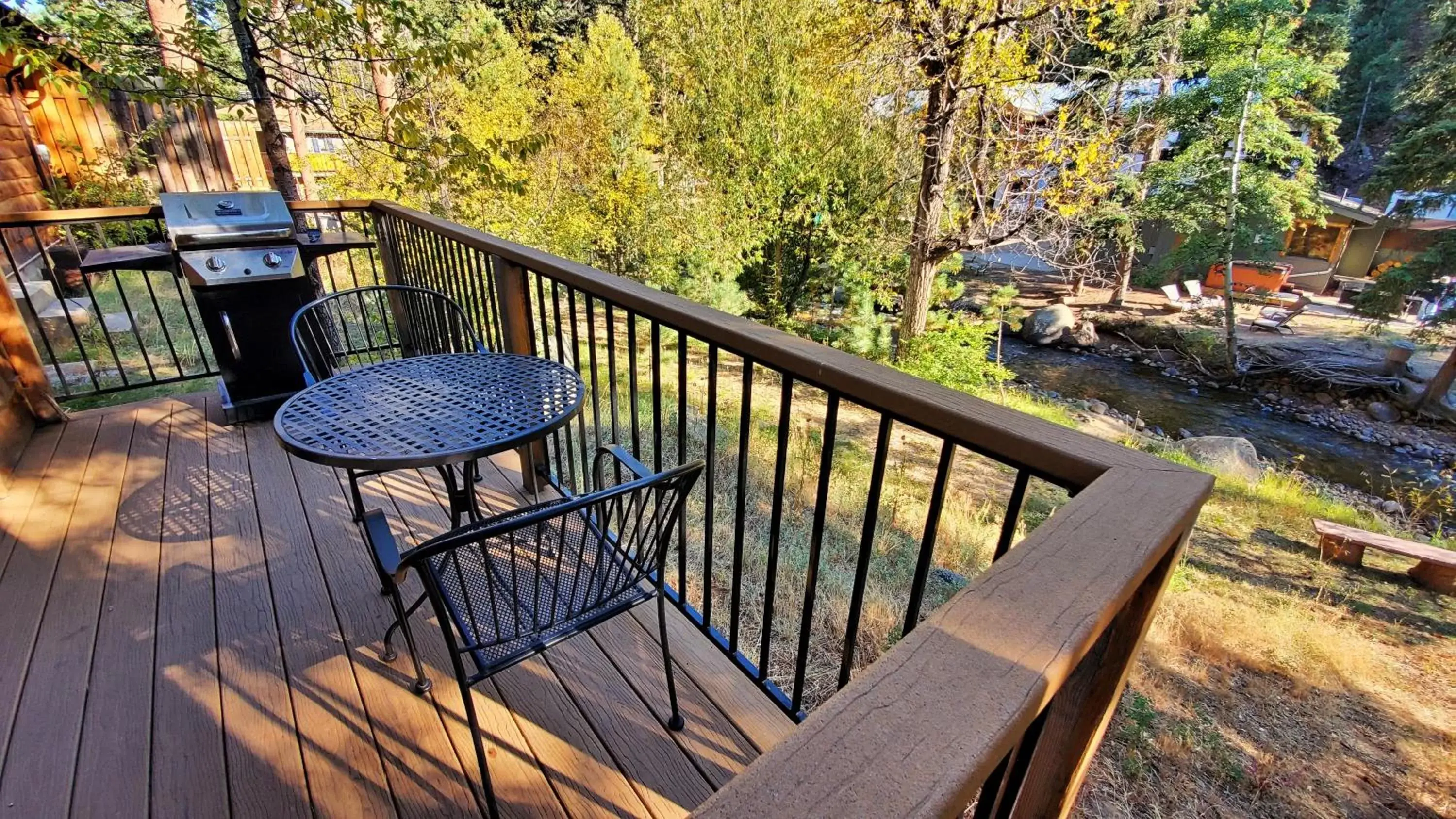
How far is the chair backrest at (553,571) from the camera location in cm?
113

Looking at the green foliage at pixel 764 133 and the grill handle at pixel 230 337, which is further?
the green foliage at pixel 764 133

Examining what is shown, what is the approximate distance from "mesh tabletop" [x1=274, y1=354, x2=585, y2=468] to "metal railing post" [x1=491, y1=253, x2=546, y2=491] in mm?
286

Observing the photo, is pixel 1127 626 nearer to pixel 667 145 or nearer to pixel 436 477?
pixel 436 477

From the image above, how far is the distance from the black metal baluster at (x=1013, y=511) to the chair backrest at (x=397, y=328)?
188cm

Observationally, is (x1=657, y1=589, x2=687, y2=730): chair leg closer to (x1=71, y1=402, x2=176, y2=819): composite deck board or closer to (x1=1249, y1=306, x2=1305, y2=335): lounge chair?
(x1=71, y1=402, x2=176, y2=819): composite deck board

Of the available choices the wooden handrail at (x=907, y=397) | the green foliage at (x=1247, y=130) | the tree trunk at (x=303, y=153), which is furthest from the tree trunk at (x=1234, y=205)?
the tree trunk at (x=303, y=153)

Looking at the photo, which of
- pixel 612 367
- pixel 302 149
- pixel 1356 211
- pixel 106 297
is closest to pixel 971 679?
pixel 612 367

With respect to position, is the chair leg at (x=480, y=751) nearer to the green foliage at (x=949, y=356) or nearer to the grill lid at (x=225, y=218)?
the grill lid at (x=225, y=218)

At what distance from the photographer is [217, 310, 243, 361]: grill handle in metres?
2.86

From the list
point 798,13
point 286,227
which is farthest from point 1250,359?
point 286,227

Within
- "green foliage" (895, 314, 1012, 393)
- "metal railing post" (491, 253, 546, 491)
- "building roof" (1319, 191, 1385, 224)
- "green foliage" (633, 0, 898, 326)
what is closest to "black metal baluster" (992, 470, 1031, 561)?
"metal railing post" (491, 253, 546, 491)

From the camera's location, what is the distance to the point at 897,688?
0.51 metres

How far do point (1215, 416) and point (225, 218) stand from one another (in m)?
13.5

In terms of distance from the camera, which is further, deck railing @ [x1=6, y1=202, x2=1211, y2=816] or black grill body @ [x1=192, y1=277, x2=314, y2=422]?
black grill body @ [x1=192, y1=277, x2=314, y2=422]
